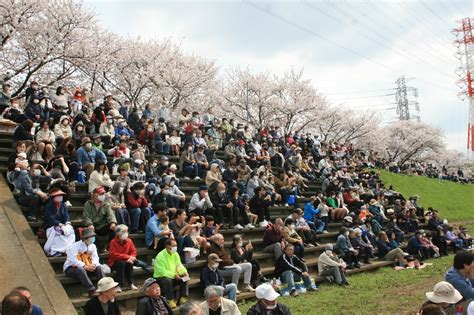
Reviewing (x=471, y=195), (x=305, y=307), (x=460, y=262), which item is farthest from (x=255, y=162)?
(x=471, y=195)

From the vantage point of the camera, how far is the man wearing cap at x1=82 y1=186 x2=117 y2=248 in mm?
9164

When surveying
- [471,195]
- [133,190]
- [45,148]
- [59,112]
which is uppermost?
[59,112]

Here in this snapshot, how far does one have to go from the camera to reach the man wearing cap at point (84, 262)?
771 cm

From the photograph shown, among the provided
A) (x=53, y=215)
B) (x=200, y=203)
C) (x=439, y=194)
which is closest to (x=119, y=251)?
(x=53, y=215)

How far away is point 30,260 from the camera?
773cm

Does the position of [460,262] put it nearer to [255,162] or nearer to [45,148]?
[45,148]

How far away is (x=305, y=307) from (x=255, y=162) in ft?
33.4

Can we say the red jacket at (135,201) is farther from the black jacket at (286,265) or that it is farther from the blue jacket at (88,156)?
the black jacket at (286,265)

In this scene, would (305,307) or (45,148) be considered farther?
(45,148)

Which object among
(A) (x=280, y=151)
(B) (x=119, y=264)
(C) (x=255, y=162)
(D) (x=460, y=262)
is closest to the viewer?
(D) (x=460, y=262)

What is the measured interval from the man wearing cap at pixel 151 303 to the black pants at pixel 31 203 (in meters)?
4.04

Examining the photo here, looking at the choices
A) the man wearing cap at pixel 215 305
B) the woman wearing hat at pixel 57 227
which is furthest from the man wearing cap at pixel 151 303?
the woman wearing hat at pixel 57 227

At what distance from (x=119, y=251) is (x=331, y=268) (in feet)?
18.7

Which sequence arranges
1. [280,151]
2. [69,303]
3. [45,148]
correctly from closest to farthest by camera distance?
[69,303]
[45,148]
[280,151]
